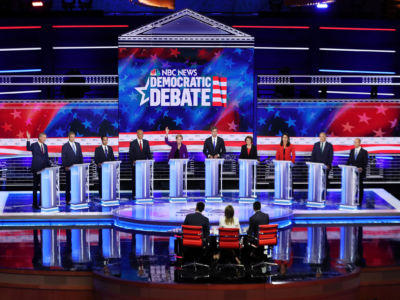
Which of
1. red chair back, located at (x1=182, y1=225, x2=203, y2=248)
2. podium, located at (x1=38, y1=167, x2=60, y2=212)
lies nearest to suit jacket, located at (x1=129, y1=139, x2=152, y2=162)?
podium, located at (x1=38, y1=167, x2=60, y2=212)

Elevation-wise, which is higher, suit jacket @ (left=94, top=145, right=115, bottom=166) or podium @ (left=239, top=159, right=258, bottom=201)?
suit jacket @ (left=94, top=145, right=115, bottom=166)

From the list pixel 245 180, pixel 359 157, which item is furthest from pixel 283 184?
pixel 359 157

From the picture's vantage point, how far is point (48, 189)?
11242 mm

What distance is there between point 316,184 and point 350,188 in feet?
2.13

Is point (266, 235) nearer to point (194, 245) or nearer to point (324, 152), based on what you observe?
point (194, 245)

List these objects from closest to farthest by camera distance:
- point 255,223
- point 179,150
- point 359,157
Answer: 1. point 255,223
2. point 359,157
3. point 179,150

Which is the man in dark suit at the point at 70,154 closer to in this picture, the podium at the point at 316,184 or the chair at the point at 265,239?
the podium at the point at 316,184

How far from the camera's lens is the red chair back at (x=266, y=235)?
7.95m

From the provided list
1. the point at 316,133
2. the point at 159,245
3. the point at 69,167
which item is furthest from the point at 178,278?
the point at 316,133

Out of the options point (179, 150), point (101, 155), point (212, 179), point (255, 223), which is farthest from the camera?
point (179, 150)

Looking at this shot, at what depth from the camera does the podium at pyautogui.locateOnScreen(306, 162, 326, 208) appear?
11922 mm

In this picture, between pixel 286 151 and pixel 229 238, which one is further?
pixel 286 151

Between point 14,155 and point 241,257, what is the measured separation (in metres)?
7.99

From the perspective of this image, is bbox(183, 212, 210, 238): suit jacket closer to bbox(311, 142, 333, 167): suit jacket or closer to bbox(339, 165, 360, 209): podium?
bbox(339, 165, 360, 209): podium
